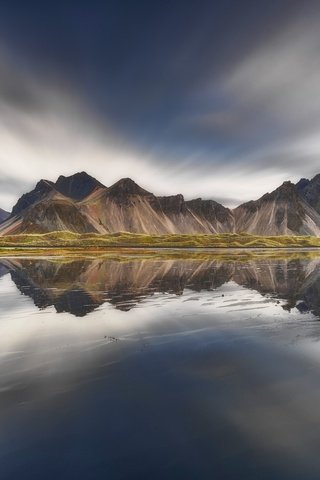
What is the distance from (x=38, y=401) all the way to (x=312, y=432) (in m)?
7.81

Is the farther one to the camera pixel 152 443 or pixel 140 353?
pixel 140 353

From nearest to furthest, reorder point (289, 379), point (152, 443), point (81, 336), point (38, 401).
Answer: point (152, 443) < point (38, 401) < point (289, 379) < point (81, 336)

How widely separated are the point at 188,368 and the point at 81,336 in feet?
22.2

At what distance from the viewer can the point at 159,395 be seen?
10.8 metres

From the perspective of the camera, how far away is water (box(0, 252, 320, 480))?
753 cm

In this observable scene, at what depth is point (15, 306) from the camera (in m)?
25.8

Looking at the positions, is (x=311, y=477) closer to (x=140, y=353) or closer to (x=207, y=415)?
(x=207, y=415)

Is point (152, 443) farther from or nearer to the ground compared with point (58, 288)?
nearer to the ground

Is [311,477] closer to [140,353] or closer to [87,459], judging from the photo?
[87,459]

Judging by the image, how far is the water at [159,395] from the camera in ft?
24.7

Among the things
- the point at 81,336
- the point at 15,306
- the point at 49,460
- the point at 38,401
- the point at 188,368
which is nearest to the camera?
the point at 49,460

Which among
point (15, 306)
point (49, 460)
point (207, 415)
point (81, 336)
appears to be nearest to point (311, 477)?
point (207, 415)

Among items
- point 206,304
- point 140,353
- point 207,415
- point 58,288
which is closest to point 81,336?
point 140,353

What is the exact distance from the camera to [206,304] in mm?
26469
